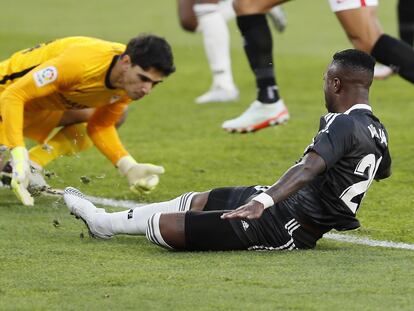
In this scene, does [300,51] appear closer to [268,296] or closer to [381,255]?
[381,255]

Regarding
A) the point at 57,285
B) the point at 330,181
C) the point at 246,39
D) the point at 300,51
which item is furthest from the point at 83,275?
the point at 300,51

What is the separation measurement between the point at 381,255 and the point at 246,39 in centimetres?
283

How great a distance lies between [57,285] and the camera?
15.3ft

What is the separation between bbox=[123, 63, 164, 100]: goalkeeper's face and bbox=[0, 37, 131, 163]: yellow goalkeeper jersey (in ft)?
0.64

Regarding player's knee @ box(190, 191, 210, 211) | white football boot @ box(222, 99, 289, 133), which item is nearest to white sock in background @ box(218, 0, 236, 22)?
white football boot @ box(222, 99, 289, 133)

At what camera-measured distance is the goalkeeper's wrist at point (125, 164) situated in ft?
23.9

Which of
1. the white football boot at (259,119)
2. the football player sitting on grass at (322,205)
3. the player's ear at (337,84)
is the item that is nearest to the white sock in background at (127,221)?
the football player sitting on grass at (322,205)

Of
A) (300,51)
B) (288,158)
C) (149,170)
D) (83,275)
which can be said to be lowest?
(300,51)

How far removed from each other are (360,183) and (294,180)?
17.7 inches

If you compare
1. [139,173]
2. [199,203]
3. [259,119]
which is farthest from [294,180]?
[259,119]

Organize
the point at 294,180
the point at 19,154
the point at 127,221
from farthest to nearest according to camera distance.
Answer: the point at 19,154, the point at 127,221, the point at 294,180

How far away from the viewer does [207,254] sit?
17.6ft

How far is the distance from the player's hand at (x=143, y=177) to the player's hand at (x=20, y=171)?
805mm

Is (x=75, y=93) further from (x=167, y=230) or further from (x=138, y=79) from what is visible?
(x=167, y=230)
